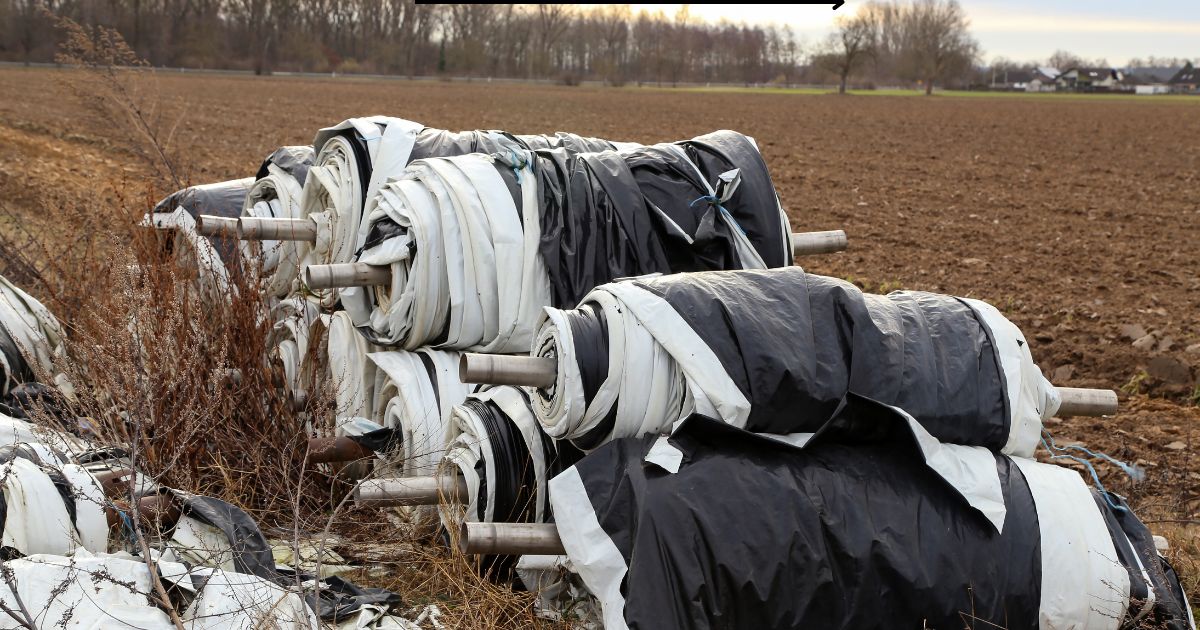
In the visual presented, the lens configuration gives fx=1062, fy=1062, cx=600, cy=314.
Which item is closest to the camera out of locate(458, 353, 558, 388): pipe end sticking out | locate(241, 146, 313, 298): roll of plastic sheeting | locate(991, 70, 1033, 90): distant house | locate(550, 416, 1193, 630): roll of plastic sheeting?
locate(550, 416, 1193, 630): roll of plastic sheeting

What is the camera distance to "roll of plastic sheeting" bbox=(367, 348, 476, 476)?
4.07 meters

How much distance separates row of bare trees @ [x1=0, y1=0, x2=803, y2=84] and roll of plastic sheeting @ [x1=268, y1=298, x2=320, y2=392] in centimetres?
5384

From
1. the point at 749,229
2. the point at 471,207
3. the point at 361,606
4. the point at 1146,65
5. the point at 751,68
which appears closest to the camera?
the point at 361,606

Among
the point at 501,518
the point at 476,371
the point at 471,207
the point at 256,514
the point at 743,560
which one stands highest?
the point at 471,207

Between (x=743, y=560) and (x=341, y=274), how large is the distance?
2131 mm

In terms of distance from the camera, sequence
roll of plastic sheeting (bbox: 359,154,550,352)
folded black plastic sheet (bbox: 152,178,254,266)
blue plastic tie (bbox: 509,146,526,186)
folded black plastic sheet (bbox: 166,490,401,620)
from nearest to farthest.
Result: 1. folded black plastic sheet (bbox: 166,490,401,620)
2. roll of plastic sheeting (bbox: 359,154,550,352)
3. blue plastic tie (bbox: 509,146,526,186)
4. folded black plastic sheet (bbox: 152,178,254,266)

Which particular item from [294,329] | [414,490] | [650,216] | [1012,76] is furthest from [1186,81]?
[414,490]

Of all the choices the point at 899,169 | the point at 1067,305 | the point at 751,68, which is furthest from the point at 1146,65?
the point at 1067,305

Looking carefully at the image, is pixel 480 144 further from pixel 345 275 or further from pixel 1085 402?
pixel 1085 402

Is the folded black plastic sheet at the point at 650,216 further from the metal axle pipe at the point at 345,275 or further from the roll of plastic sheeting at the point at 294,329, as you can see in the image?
the roll of plastic sheeting at the point at 294,329

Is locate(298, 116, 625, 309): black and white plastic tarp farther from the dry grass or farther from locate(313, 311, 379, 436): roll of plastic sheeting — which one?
the dry grass

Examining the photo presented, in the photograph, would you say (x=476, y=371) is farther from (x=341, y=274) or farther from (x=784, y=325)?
(x=341, y=274)

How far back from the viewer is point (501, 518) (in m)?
3.54

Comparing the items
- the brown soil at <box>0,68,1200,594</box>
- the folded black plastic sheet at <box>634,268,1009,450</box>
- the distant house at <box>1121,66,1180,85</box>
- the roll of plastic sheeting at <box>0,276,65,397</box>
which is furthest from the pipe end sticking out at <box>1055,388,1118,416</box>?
the distant house at <box>1121,66,1180,85</box>
